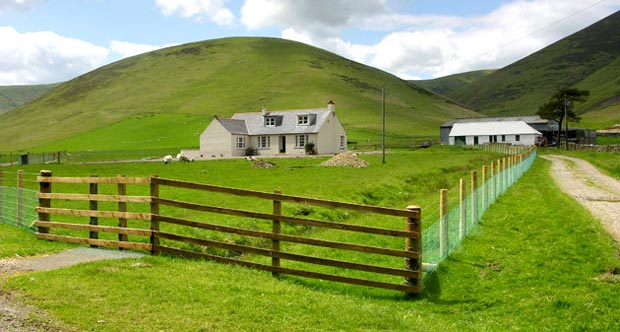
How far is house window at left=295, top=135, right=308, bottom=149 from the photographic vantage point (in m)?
78.3

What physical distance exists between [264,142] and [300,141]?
239 inches

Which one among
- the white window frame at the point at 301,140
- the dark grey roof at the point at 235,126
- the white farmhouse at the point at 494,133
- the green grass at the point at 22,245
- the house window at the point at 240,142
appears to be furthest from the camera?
the white farmhouse at the point at 494,133

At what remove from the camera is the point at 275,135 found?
80.0m

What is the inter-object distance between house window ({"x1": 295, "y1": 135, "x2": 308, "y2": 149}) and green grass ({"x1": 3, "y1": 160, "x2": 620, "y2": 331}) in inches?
2558

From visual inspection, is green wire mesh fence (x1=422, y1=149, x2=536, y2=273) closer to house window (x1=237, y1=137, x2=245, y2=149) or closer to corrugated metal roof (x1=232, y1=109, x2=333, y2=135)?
corrugated metal roof (x1=232, y1=109, x2=333, y2=135)

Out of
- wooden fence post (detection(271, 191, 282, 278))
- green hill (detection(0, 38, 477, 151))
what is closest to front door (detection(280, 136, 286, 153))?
green hill (detection(0, 38, 477, 151))

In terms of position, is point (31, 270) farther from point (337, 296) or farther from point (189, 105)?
point (189, 105)

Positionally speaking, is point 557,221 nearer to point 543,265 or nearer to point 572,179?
point 543,265

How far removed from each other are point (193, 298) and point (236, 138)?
2796 inches

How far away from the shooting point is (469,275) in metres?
12.0

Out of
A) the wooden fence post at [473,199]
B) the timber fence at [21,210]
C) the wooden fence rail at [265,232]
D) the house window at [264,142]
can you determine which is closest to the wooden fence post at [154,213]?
the wooden fence rail at [265,232]

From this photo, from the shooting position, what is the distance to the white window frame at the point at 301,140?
78188mm

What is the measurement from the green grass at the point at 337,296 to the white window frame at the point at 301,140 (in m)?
64.8

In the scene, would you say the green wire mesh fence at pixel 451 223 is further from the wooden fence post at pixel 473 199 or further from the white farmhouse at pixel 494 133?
the white farmhouse at pixel 494 133
